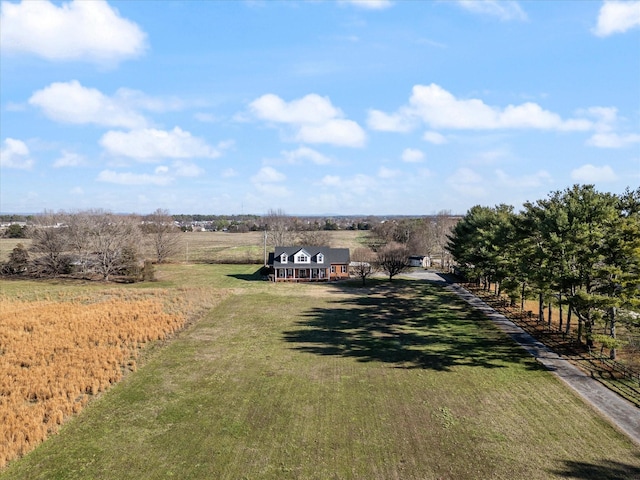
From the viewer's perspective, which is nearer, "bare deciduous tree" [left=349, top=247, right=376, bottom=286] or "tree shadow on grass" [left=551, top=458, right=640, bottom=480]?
"tree shadow on grass" [left=551, top=458, right=640, bottom=480]

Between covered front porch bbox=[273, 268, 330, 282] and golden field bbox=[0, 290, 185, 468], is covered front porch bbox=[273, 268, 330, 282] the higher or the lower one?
the higher one

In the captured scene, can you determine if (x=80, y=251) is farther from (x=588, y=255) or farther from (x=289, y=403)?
(x=588, y=255)

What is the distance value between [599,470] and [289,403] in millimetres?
13759

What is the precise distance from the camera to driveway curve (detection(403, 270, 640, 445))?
738 inches

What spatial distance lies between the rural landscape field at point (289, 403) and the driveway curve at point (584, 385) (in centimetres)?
80

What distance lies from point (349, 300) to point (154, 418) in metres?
31.9

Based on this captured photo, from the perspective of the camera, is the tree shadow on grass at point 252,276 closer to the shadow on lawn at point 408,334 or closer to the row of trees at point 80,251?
the row of trees at point 80,251

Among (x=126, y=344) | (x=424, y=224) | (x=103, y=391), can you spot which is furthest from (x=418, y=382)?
(x=424, y=224)

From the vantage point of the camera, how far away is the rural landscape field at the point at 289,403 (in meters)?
15.8

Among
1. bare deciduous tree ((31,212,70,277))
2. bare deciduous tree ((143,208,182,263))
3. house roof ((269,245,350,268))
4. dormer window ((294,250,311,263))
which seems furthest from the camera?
bare deciduous tree ((143,208,182,263))

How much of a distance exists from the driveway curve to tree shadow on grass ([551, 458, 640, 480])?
2516 mm

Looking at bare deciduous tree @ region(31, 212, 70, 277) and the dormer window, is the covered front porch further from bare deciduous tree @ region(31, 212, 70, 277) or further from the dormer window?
bare deciduous tree @ region(31, 212, 70, 277)

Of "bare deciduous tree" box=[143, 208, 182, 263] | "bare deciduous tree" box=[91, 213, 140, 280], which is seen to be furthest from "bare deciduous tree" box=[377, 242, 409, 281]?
"bare deciduous tree" box=[143, 208, 182, 263]

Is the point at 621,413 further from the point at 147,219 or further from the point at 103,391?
the point at 147,219
